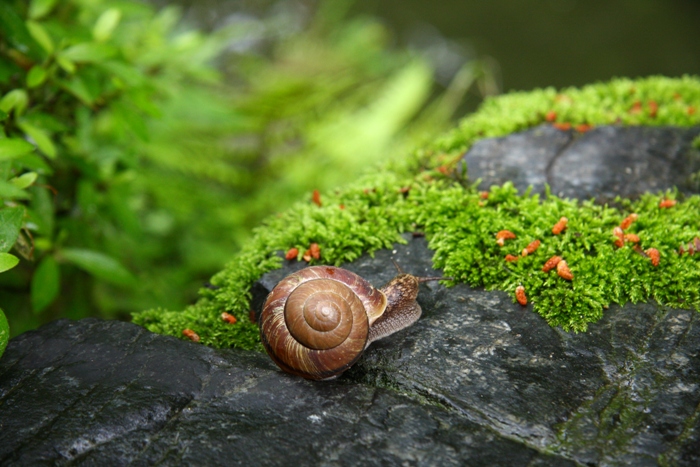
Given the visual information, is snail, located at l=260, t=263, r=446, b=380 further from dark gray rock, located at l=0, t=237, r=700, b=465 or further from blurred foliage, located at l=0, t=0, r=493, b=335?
blurred foliage, located at l=0, t=0, r=493, b=335

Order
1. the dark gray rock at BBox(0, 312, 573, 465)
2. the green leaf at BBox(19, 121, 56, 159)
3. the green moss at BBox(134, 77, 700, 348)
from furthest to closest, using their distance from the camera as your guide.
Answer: the green leaf at BBox(19, 121, 56, 159) → the green moss at BBox(134, 77, 700, 348) → the dark gray rock at BBox(0, 312, 573, 465)

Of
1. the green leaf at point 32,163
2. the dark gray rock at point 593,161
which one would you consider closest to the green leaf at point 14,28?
the green leaf at point 32,163

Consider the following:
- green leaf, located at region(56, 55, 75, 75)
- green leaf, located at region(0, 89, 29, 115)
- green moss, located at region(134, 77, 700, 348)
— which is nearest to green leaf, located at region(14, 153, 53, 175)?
green leaf, located at region(0, 89, 29, 115)

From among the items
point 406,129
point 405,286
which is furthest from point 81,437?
point 406,129

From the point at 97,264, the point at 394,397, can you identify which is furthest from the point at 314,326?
the point at 97,264

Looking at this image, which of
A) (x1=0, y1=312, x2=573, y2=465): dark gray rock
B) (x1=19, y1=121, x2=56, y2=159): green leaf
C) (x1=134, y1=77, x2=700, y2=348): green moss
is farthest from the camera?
(x1=19, y1=121, x2=56, y2=159): green leaf

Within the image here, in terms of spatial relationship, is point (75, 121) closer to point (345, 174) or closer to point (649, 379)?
point (345, 174)
